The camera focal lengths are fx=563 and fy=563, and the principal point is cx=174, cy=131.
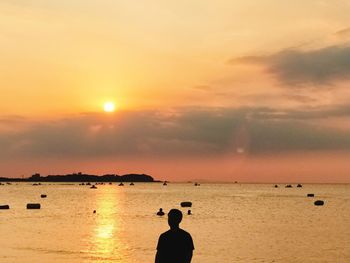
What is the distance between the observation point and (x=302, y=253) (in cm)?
5019

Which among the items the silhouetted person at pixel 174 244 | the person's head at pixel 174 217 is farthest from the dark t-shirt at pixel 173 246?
the person's head at pixel 174 217

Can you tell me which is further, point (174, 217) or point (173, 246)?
point (173, 246)

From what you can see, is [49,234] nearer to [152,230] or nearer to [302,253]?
[152,230]

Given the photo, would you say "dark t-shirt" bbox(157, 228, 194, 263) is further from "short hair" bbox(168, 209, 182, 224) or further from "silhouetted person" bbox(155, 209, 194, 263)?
"short hair" bbox(168, 209, 182, 224)

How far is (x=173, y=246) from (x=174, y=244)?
5 cm

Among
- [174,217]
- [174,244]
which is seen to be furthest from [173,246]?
[174,217]

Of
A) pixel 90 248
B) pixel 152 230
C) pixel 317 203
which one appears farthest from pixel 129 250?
pixel 317 203

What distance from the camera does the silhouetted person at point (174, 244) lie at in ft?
42.2

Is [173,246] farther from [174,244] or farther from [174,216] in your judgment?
[174,216]

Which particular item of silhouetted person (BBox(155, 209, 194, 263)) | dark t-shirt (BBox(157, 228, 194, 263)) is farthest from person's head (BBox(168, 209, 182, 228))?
dark t-shirt (BBox(157, 228, 194, 263))

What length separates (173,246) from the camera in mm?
12961

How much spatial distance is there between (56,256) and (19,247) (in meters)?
6.78

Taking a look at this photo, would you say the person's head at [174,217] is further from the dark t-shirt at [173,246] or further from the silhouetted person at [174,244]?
the dark t-shirt at [173,246]

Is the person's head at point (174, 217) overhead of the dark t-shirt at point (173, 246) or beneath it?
overhead
